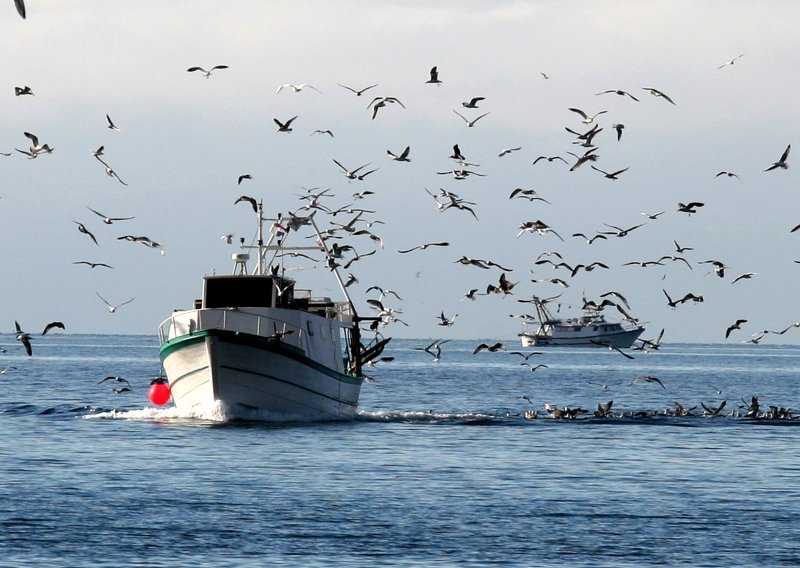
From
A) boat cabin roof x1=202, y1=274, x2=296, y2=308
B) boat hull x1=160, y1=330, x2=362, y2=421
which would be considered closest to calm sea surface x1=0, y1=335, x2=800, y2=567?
boat hull x1=160, y1=330, x2=362, y2=421

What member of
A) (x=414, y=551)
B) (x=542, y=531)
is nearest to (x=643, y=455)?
(x=542, y=531)

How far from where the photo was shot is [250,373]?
46938 millimetres

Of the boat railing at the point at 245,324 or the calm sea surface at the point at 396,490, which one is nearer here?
the calm sea surface at the point at 396,490

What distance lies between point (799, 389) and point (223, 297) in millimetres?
71825

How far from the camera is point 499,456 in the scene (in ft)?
135

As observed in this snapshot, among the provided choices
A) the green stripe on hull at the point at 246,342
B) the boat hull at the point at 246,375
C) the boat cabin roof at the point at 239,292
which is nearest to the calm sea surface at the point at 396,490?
the boat hull at the point at 246,375

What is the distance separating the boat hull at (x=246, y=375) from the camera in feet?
152

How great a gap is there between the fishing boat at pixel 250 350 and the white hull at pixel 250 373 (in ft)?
0.11

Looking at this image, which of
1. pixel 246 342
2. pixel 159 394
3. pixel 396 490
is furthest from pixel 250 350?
pixel 396 490

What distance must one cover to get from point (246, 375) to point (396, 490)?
14953 millimetres

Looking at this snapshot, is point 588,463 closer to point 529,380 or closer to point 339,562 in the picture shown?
point 339,562

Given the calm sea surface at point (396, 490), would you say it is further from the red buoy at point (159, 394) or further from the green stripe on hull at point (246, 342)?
the green stripe on hull at point (246, 342)

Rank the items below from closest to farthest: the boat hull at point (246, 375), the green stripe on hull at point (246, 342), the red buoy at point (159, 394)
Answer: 1. the green stripe on hull at point (246, 342)
2. the boat hull at point (246, 375)
3. the red buoy at point (159, 394)

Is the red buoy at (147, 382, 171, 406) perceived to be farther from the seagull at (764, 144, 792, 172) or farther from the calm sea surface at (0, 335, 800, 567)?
the seagull at (764, 144, 792, 172)
